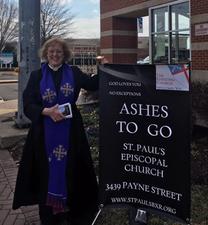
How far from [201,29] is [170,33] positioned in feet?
8.14

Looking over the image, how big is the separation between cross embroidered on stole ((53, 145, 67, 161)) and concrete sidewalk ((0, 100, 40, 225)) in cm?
84

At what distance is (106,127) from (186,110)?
0.72 m

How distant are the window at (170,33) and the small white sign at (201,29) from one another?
97 centimetres

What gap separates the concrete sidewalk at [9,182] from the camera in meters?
4.74

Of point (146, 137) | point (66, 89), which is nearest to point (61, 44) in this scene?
point (66, 89)

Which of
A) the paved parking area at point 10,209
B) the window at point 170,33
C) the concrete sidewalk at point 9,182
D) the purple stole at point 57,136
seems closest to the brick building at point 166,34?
the window at point 170,33

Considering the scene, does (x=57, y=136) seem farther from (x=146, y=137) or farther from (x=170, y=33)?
(x=170, y=33)

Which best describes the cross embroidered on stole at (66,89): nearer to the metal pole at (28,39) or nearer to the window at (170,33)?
the metal pole at (28,39)

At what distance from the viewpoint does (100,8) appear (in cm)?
1789

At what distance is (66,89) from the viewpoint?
420 centimetres

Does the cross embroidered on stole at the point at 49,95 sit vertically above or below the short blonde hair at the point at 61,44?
below

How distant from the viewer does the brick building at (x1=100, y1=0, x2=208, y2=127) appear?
11500mm

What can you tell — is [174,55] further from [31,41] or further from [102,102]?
[102,102]

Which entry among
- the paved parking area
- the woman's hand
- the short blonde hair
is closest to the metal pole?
the paved parking area
